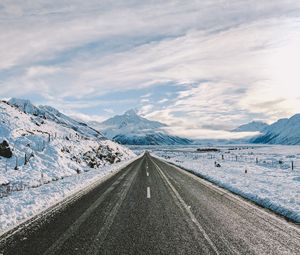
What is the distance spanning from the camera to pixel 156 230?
7.50m

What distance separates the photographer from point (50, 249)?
6.04 m

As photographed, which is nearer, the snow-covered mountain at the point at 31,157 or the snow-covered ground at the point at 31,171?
the snow-covered ground at the point at 31,171

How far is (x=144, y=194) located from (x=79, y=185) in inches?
183

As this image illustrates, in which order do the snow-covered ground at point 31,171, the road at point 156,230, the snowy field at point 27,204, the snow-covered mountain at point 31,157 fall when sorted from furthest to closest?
the snow-covered mountain at point 31,157 → the snow-covered ground at point 31,171 → the snowy field at point 27,204 → the road at point 156,230

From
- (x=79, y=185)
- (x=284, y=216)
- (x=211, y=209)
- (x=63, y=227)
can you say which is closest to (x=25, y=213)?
(x=63, y=227)

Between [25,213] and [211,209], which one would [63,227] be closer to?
[25,213]

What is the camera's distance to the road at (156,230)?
6.11 meters

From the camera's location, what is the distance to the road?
6.11 metres

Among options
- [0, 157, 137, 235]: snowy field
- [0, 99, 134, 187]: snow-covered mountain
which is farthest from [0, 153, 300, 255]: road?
[0, 99, 134, 187]: snow-covered mountain

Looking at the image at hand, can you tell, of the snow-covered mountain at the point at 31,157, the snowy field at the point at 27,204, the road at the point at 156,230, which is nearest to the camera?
the road at the point at 156,230

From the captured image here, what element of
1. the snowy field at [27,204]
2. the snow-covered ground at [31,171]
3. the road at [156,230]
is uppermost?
the snow-covered ground at [31,171]

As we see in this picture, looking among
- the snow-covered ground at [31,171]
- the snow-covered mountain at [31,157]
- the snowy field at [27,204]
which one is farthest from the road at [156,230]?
the snow-covered mountain at [31,157]

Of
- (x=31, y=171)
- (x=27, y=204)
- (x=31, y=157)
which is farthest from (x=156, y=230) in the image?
(x=31, y=157)

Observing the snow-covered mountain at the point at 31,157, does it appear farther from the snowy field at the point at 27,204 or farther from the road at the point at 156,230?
the road at the point at 156,230
